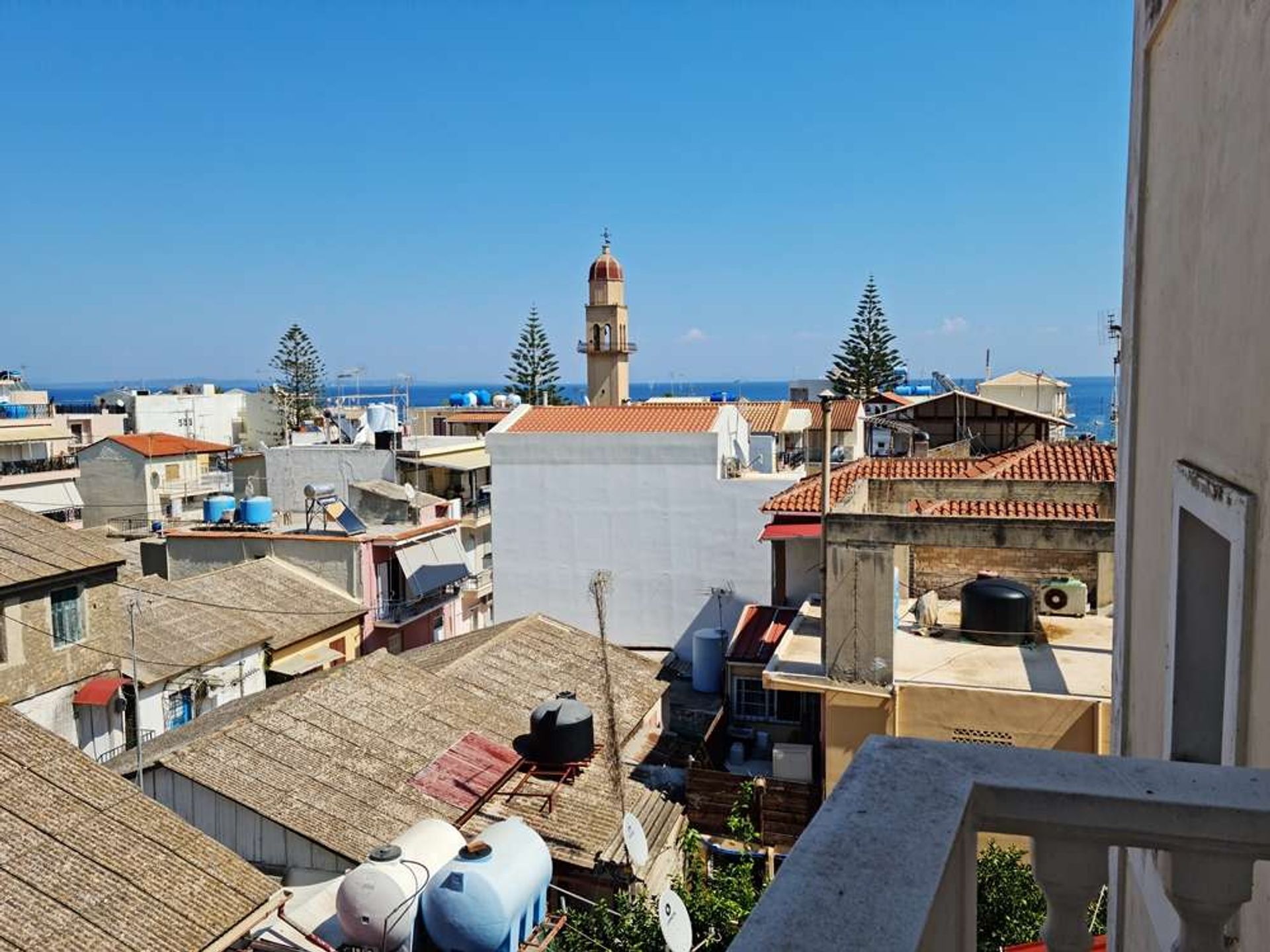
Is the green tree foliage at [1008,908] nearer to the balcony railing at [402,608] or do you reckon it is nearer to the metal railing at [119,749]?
the metal railing at [119,749]

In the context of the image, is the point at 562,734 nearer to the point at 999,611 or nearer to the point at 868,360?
the point at 999,611

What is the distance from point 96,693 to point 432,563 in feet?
41.6

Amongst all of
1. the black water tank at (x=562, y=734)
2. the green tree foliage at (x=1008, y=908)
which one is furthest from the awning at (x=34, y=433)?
the green tree foliage at (x=1008, y=908)

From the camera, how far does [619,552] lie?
29.6 meters

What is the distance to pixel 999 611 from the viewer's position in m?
15.9

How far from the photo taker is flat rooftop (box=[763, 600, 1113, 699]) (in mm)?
14195

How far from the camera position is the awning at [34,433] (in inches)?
1833

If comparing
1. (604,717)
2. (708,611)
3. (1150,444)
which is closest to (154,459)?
(708,611)

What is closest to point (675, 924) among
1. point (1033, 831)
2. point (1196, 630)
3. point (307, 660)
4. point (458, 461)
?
point (1196, 630)

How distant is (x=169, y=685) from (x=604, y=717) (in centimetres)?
986

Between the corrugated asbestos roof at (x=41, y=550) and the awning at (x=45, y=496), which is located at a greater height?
the corrugated asbestos roof at (x=41, y=550)

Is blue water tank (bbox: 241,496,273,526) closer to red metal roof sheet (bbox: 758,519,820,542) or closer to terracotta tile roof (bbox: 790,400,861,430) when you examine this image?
red metal roof sheet (bbox: 758,519,820,542)

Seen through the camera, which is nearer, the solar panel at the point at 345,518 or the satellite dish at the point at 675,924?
the satellite dish at the point at 675,924

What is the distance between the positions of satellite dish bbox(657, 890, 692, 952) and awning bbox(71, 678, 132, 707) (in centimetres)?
1340
